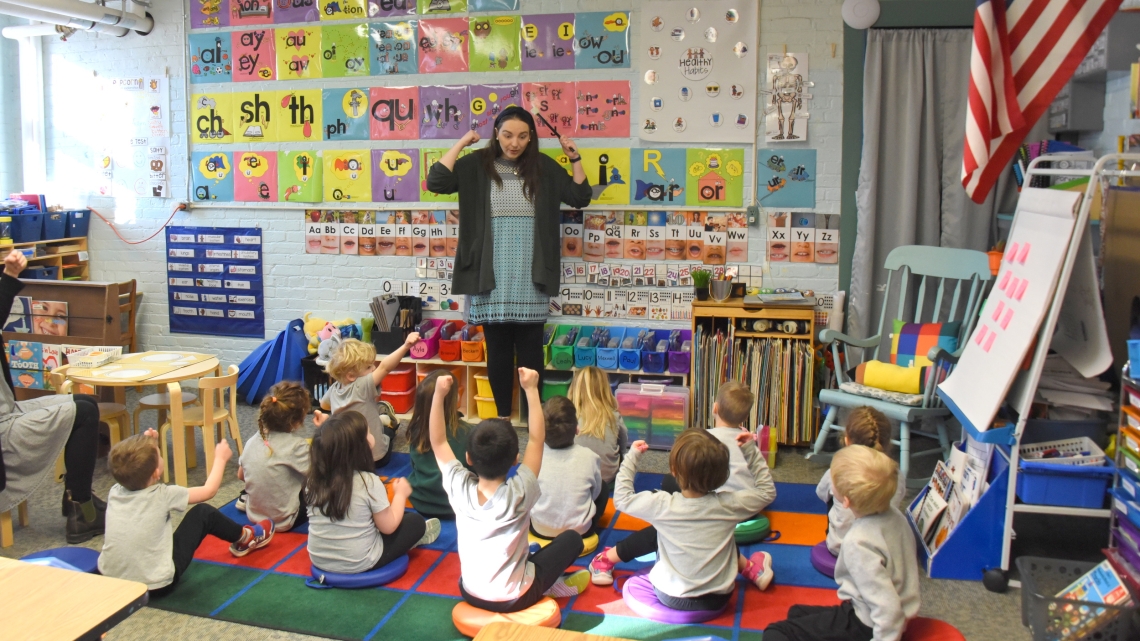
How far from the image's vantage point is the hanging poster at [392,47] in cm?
550

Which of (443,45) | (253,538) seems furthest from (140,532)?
(443,45)

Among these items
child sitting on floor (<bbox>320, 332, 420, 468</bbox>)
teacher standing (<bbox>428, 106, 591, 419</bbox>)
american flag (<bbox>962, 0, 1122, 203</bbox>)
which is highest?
american flag (<bbox>962, 0, 1122, 203</bbox>)

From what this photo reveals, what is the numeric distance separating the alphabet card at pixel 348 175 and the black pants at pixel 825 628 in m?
3.91

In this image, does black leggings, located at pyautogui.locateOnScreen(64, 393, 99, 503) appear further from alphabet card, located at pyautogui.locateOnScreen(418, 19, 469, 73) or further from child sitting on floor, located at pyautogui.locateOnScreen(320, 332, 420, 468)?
alphabet card, located at pyautogui.locateOnScreen(418, 19, 469, 73)

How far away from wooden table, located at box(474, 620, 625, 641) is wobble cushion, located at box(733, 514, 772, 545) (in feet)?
6.21

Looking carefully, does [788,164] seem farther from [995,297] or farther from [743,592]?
[743,592]

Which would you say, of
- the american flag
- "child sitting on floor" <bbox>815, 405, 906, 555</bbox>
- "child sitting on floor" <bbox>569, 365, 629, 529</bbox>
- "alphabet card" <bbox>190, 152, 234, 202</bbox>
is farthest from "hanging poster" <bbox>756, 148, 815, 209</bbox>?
"alphabet card" <bbox>190, 152, 234, 202</bbox>

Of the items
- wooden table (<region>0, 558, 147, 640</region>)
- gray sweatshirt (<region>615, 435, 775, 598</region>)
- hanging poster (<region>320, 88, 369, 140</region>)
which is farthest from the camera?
hanging poster (<region>320, 88, 369, 140</region>)

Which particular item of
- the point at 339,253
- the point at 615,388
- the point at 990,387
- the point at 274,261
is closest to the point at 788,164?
the point at 615,388

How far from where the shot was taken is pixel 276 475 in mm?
3713

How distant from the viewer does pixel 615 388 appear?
514cm

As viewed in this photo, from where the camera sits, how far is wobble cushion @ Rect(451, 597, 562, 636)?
9.46 feet

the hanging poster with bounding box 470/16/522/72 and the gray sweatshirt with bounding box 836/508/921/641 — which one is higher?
the hanging poster with bounding box 470/16/522/72

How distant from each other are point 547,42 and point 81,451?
3.21m
